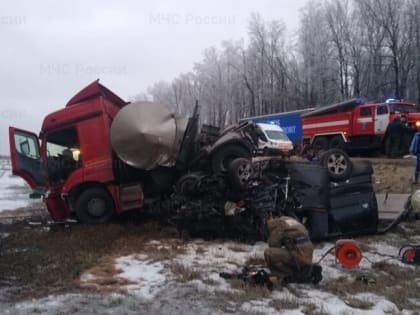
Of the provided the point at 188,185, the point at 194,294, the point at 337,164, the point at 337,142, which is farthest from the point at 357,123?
the point at 194,294

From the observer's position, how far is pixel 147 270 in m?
6.04

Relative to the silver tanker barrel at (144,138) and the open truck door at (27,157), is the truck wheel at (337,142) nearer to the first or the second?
the silver tanker barrel at (144,138)

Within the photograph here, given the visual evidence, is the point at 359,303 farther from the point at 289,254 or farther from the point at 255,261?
the point at 255,261

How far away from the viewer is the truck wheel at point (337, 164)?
805 centimetres

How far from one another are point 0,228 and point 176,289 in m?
5.76

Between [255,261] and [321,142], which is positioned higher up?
[321,142]

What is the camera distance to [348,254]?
589 cm

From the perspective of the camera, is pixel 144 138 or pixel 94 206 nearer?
pixel 144 138

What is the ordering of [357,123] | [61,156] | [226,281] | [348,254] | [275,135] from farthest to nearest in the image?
1. [275,135]
2. [357,123]
3. [61,156]
4. [348,254]
5. [226,281]

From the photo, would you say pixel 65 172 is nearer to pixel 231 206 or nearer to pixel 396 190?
pixel 231 206

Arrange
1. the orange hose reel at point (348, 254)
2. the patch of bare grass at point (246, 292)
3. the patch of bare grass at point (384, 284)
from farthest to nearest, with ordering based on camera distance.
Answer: the orange hose reel at point (348, 254) → the patch of bare grass at point (384, 284) → the patch of bare grass at point (246, 292)

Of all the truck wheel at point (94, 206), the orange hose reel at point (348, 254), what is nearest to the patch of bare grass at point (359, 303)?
the orange hose reel at point (348, 254)

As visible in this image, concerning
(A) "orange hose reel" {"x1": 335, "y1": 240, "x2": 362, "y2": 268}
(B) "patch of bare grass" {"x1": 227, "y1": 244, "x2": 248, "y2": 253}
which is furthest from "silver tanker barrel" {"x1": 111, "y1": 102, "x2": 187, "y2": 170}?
(A) "orange hose reel" {"x1": 335, "y1": 240, "x2": 362, "y2": 268}

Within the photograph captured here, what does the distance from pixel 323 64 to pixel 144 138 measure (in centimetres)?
3931
